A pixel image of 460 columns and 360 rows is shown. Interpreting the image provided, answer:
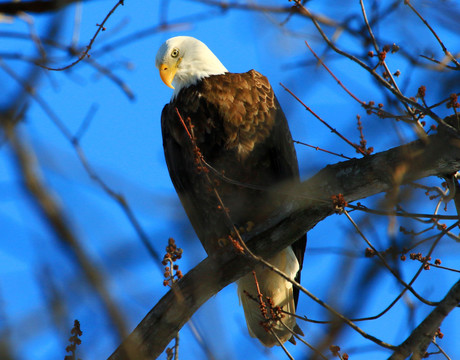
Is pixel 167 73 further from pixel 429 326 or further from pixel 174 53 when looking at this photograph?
pixel 429 326

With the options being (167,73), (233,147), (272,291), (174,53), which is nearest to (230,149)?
(233,147)

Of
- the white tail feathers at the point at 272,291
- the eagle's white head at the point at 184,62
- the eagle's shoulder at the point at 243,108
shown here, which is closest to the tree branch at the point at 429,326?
the eagle's shoulder at the point at 243,108

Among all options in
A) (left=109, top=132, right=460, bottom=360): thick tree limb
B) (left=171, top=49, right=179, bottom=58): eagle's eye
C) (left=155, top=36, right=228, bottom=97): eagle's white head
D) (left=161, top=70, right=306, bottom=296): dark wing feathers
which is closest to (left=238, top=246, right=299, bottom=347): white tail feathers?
(left=161, top=70, right=306, bottom=296): dark wing feathers

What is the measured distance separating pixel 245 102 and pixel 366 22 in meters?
1.54

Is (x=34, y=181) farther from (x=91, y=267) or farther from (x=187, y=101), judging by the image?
(x=187, y=101)

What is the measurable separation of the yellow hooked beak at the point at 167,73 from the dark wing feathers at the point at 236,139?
240 millimetres

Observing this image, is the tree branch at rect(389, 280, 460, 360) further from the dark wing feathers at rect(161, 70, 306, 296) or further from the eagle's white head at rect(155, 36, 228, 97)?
the eagle's white head at rect(155, 36, 228, 97)

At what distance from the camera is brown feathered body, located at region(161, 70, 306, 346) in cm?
370

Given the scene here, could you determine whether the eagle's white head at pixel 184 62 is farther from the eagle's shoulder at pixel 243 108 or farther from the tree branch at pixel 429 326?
the tree branch at pixel 429 326

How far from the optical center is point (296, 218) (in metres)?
2.88

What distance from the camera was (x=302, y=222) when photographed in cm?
288

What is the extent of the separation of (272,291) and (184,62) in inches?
71.2

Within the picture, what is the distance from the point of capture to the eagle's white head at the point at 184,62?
409cm

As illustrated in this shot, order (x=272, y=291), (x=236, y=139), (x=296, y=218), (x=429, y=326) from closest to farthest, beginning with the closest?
(x=429, y=326) < (x=296, y=218) < (x=236, y=139) < (x=272, y=291)
